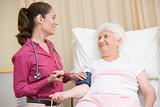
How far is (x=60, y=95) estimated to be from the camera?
56.7 inches

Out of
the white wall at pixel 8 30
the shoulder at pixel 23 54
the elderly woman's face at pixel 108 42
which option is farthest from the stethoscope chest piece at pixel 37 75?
the white wall at pixel 8 30

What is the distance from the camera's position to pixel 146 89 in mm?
1653

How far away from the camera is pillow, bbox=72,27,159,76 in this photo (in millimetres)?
1877

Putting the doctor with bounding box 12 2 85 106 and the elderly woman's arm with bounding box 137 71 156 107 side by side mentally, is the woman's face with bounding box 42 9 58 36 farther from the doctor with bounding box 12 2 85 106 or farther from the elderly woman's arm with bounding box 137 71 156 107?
the elderly woman's arm with bounding box 137 71 156 107

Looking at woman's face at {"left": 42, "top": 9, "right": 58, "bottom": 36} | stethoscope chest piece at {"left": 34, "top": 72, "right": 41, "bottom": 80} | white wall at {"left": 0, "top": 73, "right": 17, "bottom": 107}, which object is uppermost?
woman's face at {"left": 42, "top": 9, "right": 58, "bottom": 36}

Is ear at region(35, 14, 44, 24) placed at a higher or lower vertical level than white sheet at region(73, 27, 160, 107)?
higher

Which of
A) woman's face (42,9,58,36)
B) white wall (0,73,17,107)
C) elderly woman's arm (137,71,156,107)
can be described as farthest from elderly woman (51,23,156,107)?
white wall (0,73,17,107)

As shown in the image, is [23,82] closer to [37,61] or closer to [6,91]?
[37,61]

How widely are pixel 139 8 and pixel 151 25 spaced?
18 cm

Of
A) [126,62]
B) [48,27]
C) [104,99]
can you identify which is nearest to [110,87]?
[104,99]

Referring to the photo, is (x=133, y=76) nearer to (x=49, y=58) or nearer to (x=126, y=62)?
(x=126, y=62)

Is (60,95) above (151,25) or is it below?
below

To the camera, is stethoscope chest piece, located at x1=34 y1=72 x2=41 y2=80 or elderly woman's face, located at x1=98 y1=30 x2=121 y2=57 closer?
stethoscope chest piece, located at x1=34 y1=72 x2=41 y2=80

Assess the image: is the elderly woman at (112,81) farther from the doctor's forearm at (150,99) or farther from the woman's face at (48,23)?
the woman's face at (48,23)
